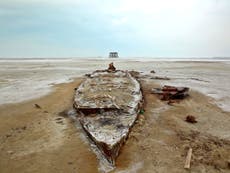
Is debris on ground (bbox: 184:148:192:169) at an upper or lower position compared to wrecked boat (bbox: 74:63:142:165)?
lower

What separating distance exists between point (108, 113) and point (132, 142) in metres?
1.38

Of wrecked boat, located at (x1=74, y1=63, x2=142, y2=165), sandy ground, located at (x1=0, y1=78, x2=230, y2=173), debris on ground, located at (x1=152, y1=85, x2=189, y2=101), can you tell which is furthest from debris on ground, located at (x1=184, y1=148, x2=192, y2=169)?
debris on ground, located at (x1=152, y1=85, x2=189, y2=101)

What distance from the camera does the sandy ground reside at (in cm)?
555

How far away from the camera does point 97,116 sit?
757 centimetres

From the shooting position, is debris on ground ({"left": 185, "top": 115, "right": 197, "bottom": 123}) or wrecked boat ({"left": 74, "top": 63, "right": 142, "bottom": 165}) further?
debris on ground ({"left": 185, "top": 115, "right": 197, "bottom": 123})

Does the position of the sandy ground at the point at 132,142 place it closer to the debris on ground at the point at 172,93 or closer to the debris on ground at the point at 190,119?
the debris on ground at the point at 190,119

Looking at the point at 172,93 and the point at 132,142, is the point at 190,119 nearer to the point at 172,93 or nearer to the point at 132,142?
the point at 132,142

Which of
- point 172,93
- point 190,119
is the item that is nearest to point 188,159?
point 190,119

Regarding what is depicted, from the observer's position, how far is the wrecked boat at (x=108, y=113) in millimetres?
5930

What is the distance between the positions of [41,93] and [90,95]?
14.4 feet

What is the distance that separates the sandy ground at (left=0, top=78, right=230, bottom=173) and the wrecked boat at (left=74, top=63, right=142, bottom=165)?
269mm

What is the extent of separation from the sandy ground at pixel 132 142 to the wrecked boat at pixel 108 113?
269mm

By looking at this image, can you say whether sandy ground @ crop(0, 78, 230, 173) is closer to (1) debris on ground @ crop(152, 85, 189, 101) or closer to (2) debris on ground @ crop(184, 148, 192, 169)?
(2) debris on ground @ crop(184, 148, 192, 169)

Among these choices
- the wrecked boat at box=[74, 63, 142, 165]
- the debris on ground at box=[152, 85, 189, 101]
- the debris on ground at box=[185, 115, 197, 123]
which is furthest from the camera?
the debris on ground at box=[152, 85, 189, 101]
